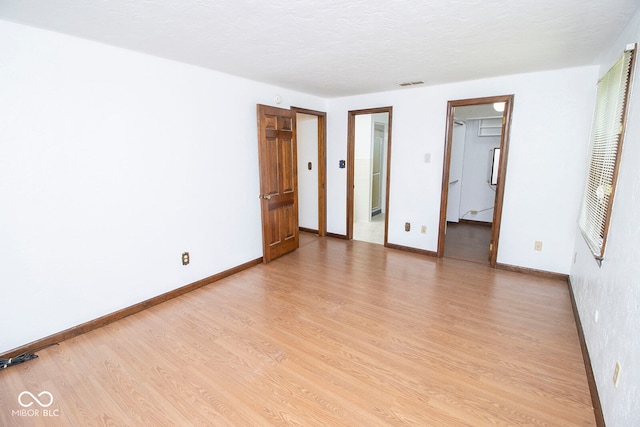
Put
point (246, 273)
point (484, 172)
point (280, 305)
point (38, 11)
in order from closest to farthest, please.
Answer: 1. point (38, 11)
2. point (280, 305)
3. point (246, 273)
4. point (484, 172)

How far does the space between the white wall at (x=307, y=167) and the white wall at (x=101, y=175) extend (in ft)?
5.75

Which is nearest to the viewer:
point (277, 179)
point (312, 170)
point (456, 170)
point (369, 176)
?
point (277, 179)

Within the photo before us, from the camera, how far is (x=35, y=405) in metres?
Result: 1.76

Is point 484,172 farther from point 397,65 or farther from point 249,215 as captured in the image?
point 249,215

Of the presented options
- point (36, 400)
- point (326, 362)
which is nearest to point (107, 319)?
point (36, 400)

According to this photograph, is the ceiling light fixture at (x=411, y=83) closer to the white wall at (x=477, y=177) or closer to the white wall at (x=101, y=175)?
the white wall at (x=101, y=175)

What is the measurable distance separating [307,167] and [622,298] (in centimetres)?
432

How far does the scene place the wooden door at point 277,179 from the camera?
12.2 ft

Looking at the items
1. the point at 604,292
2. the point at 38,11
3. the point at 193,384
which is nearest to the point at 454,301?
the point at 604,292

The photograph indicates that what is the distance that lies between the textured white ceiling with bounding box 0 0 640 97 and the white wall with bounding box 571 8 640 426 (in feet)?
1.42

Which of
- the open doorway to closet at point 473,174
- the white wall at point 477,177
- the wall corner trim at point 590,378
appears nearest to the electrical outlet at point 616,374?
the wall corner trim at point 590,378

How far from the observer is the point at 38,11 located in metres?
1.82

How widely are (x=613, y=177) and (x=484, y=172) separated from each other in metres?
4.36

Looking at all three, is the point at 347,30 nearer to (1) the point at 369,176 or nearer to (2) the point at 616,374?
(2) the point at 616,374
